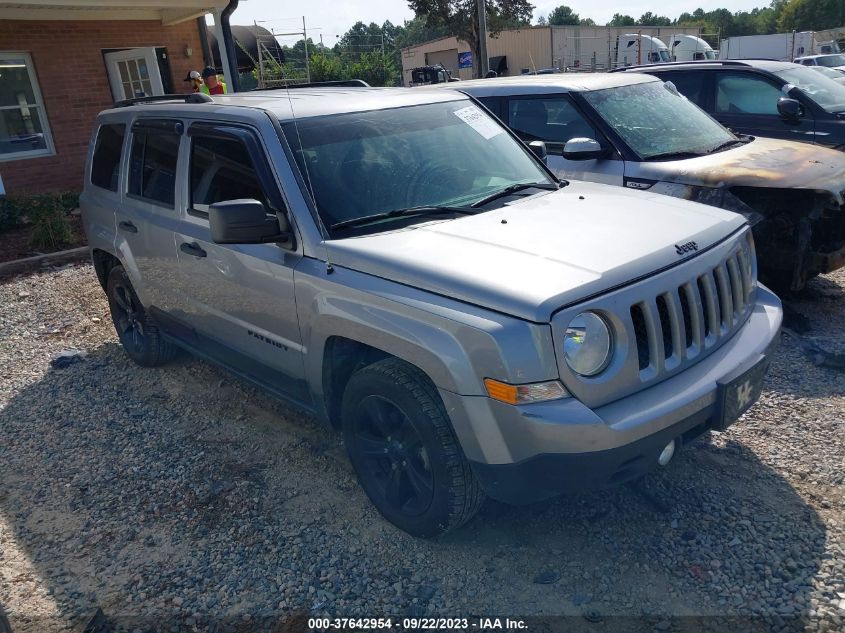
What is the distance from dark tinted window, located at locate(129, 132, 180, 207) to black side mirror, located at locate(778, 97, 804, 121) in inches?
240

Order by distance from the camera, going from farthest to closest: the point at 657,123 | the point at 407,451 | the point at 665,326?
the point at 657,123, the point at 407,451, the point at 665,326

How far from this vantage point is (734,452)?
3777 mm

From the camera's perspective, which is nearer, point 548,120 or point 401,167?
point 401,167

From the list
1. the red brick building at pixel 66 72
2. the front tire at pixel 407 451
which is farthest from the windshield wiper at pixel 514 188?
the red brick building at pixel 66 72

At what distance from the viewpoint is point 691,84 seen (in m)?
7.97

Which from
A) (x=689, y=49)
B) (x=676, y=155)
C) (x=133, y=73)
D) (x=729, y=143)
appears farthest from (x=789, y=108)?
(x=689, y=49)

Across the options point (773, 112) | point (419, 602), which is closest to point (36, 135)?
point (773, 112)

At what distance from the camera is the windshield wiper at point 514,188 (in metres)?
3.67

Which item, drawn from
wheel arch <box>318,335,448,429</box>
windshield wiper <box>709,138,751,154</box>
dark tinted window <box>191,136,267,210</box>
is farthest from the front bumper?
windshield wiper <box>709,138,751,154</box>

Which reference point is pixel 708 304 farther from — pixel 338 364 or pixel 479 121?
pixel 479 121

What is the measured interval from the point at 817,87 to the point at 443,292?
7.22m

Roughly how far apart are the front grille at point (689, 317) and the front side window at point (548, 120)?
9.82 feet

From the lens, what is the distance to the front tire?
9.57ft

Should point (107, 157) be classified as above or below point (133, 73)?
below
